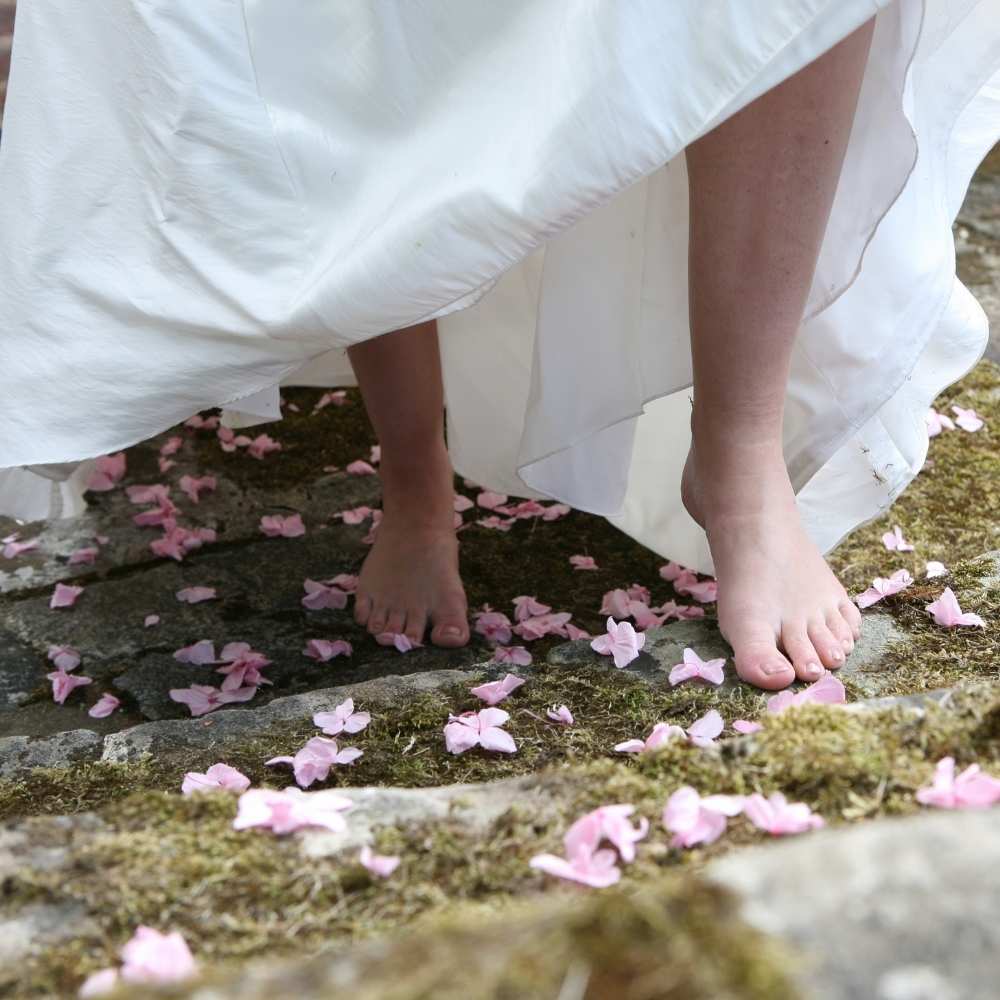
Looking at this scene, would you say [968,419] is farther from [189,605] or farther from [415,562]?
[189,605]

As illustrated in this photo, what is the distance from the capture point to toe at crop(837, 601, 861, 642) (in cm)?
129

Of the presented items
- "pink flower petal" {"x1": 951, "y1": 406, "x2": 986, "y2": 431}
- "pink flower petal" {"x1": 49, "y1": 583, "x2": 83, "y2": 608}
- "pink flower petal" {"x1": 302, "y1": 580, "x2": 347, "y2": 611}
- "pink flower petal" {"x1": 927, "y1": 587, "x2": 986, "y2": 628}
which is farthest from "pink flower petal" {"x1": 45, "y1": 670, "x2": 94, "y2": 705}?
"pink flower petal" {"x1": 951, "y1": 406, "x2": 986, "y2": 431}

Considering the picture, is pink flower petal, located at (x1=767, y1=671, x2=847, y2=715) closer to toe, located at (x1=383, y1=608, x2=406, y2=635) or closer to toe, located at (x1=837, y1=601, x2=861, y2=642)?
toe, located at (x1=837, y1=601, x2=861, y2=642)

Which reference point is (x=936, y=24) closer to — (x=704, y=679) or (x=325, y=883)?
(x=704, y=679)

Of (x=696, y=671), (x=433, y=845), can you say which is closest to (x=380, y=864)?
(x=433, y=845)

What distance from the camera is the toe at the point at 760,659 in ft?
3.95

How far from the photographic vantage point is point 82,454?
1265 millimetres

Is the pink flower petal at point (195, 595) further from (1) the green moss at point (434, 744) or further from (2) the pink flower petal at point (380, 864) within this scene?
(2) the pink flower petal at point (380, 864)

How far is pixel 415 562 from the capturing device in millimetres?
1649

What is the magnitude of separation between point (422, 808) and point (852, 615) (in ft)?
2.30

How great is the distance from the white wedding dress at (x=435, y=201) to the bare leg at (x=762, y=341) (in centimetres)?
12

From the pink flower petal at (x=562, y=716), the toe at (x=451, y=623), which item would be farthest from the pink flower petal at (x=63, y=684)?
the pink flower petal at (x=562, y=716)

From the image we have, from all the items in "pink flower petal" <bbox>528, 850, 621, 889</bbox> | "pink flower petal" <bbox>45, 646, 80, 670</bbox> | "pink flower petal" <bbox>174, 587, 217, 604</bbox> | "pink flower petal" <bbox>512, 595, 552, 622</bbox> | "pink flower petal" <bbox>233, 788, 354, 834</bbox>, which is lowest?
"pink flower petal" <bbox>528, 850, 621, 889</bbox>

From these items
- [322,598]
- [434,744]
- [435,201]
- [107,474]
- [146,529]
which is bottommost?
[434,744]
